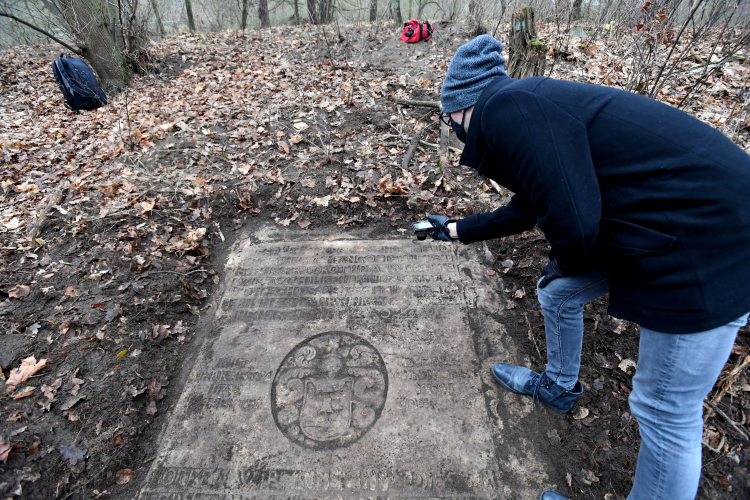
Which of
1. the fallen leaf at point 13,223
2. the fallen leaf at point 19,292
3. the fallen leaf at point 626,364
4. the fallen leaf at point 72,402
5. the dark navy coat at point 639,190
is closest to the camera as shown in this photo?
the dark navy coat at point 639,190

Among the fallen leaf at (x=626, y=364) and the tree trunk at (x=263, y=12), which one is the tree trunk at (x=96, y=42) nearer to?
the tree trunk at (x=263, y=12)

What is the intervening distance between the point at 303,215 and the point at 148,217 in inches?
63.1

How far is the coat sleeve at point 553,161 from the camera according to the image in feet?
4.02

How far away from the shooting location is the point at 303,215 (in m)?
3.97

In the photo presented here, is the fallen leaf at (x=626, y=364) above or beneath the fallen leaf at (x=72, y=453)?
above

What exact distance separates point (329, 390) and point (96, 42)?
842 cm

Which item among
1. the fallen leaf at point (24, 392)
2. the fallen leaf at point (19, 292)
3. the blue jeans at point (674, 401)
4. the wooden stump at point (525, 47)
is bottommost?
the fallen leaf at point (24, 392)

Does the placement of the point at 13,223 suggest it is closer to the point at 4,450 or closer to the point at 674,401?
the point at 4,450

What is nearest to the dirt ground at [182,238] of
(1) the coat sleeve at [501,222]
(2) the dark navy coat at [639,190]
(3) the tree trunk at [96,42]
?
(3) the tree trunk at [96,42]

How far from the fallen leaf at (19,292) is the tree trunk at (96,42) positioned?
5886 millimetres

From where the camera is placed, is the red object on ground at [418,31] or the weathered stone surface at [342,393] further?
the red object on ground at [418,31]

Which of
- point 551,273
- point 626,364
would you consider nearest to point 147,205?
point 551,273

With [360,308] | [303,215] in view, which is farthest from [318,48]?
[360,308]

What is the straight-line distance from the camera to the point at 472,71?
150 cm
